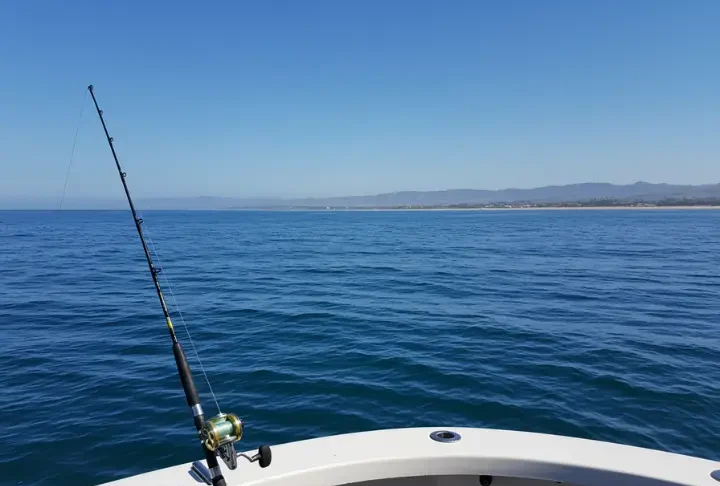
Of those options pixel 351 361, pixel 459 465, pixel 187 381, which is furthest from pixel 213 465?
Answer: pixel 351 361

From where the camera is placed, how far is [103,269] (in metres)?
24.4

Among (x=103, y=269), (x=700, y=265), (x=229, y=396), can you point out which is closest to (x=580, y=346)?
(x=229, y=396)

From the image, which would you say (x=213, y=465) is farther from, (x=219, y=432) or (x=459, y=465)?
(x=459, y=465)

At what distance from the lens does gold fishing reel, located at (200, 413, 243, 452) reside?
8.21ft

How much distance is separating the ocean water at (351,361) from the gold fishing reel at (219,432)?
161 inches

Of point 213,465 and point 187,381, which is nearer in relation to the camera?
point 213,465

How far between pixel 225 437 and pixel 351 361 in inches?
289

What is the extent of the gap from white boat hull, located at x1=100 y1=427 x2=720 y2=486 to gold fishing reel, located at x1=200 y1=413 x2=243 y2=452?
1.25ft

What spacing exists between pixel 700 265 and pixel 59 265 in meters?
32.5

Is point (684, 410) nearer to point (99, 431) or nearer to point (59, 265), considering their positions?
point (99, 431)

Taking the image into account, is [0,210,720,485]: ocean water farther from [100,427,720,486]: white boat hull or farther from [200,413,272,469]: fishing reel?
[200,413,272,469]: fishing reel

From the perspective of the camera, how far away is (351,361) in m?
9.72

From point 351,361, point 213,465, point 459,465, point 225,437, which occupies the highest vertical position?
point 225,437

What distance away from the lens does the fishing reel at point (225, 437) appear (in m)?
2.51
